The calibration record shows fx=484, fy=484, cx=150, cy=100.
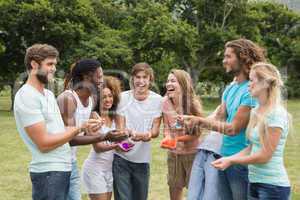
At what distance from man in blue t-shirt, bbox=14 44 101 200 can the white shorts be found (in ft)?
3.20

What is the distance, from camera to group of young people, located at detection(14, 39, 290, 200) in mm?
3309

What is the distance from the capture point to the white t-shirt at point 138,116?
455cm

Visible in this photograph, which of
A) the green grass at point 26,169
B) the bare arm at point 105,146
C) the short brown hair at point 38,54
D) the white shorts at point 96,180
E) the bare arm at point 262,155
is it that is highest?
the short brown hair at point 38,54

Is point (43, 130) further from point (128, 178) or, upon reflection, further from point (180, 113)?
point (180, 113)

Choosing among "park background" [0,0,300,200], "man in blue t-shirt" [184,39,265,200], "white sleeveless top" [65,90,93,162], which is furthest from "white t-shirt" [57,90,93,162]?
"park background" [0,0,300,200]

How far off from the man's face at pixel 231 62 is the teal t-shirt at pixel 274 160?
58 centimetres

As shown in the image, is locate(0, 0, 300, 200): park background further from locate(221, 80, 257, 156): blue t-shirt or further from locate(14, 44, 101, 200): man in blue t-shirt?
locate(221, 80, 257, 156): blue t-shirt

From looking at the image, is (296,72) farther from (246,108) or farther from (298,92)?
(246,108)

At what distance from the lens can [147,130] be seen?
4.58 m

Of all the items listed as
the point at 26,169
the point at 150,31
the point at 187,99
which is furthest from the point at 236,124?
the point at 150,31

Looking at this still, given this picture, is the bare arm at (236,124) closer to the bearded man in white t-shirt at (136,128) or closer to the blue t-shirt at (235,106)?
the blue t-shirt at (235,106)

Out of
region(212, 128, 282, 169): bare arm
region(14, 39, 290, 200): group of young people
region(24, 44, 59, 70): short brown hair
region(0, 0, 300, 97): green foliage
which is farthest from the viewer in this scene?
region(0, 0, 300, 97): green foliage

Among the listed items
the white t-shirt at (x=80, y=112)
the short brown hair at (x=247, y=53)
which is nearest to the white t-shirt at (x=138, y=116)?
the white t-shirt at (x=80, y=112)

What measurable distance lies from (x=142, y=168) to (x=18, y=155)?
5.79m
